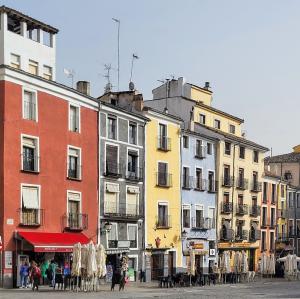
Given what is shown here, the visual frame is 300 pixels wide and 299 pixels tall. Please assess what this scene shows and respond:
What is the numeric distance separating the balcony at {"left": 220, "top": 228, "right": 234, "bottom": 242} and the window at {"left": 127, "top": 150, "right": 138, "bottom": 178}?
16009mm

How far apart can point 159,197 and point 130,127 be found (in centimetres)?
672

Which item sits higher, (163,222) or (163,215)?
(163,215)

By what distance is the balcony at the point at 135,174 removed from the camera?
53.2 m

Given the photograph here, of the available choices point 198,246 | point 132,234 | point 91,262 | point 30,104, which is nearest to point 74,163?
point 30,104

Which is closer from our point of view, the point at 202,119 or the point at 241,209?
the point at 202,119

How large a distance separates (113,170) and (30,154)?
8.93 meters

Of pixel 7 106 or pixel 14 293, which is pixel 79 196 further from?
pixel 14 293

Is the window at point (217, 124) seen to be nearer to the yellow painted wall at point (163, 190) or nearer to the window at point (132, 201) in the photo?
the yellow painted wall at point (163, 190)

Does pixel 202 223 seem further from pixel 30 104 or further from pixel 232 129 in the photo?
pixel 30 104

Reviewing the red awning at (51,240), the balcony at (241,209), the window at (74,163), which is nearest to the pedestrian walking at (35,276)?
the red awning at (51,240)

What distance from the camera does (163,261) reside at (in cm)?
5709

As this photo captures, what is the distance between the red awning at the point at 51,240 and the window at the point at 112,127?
8.60m

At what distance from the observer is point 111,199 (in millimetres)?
51156

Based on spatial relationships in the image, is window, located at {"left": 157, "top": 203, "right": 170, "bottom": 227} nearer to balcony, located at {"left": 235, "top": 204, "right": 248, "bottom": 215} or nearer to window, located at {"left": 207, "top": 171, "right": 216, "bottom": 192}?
window, located at {"left": 207, "top": 171, "right": 216, "bottom": 192}
